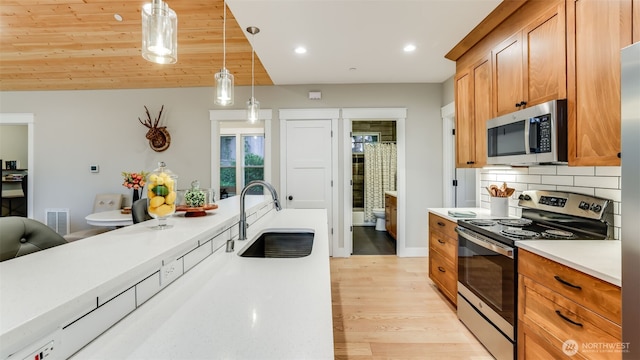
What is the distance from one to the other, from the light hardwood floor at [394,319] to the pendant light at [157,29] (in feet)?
6.74

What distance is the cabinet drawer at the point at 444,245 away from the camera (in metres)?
2.44

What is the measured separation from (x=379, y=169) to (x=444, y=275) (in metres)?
3.59

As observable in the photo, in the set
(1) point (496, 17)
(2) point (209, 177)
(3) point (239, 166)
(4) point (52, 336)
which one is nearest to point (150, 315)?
(4) point (52, 336)

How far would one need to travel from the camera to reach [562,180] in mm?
1975

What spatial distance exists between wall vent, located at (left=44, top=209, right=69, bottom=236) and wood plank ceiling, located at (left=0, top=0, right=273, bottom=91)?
6.04ft

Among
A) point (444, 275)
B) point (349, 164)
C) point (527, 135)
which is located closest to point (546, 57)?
point (527, 135)

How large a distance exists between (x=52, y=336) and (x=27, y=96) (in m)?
5.53

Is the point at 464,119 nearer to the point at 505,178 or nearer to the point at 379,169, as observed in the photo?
the point at 505,178

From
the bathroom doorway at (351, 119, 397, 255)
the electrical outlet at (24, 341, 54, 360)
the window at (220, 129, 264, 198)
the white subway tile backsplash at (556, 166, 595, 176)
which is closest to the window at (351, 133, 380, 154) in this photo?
the bathroom doorway at (351, 119, 397, 255)

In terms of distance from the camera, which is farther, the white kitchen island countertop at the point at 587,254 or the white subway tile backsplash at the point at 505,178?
the white subway tile backsplash at the point at 505,178

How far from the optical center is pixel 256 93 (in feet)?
13.4

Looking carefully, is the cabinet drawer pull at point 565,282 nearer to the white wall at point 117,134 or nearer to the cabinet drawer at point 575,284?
the cabinet drawer at point 575,284

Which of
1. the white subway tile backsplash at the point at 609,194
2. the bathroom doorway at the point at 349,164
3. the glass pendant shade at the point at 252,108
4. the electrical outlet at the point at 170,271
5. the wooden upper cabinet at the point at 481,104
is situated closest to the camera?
the electrical outlet at the point at 170,271

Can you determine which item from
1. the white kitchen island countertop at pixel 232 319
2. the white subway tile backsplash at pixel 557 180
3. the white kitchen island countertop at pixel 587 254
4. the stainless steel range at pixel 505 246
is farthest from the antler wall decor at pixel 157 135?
the white subway tile backsplash at pixel 557 180
